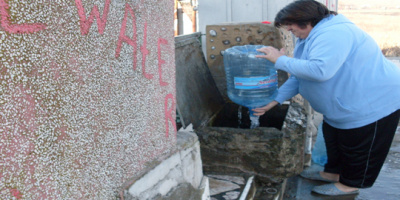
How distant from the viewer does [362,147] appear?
314 cm

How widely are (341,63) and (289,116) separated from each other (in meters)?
0.94

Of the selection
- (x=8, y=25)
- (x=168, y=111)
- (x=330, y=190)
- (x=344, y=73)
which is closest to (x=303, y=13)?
(x=344, y=73)

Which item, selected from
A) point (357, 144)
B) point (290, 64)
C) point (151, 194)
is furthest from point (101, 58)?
point (357, 144)

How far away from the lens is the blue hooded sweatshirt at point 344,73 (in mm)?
2600

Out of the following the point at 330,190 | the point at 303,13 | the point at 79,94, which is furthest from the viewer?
the point at 330,190

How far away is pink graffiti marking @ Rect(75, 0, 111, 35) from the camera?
139 centimetres

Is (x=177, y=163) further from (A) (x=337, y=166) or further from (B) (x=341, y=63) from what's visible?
(A) (x=337, y=166)

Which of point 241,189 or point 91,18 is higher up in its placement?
point 91,18

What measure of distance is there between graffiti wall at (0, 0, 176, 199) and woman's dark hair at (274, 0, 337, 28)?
1223 mm

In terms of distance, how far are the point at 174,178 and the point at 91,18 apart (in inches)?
40.8

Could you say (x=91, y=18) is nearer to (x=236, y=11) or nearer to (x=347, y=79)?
(x=347, y=79)

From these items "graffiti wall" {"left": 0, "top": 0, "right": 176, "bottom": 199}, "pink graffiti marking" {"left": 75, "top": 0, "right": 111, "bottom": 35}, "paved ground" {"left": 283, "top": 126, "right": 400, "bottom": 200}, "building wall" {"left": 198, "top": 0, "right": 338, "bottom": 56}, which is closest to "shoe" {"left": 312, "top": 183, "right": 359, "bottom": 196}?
"paved ground" {"left": 283, "top": 126, "right": 400, "bottom": 200}

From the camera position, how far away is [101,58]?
1513mm

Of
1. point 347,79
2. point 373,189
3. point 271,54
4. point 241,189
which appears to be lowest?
point 373,189
